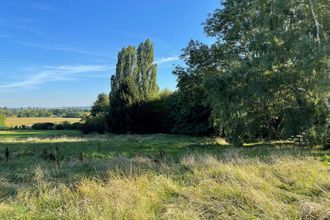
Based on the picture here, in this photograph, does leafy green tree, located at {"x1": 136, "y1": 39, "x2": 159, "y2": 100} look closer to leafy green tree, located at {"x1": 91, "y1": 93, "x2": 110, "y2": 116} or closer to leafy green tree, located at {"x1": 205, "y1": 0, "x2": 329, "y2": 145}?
leafy green tree, located at {"x1": 91, "y1": 93, "x2": 110, "y2": 116}

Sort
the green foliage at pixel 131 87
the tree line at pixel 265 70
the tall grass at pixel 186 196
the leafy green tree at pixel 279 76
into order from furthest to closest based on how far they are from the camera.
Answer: the green foliage at pixel 131 87 → the tree line at pixel 265 70 → the leafy green tree at pixel 279 76 → the tall grass at pixel 186 196

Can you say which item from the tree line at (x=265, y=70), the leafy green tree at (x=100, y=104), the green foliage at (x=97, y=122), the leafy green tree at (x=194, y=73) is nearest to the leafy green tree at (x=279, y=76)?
the tree line at (x=265, y=70)

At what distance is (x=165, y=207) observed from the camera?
5594mm

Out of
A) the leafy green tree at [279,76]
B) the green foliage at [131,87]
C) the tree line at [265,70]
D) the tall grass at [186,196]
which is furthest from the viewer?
the green foliage at [131,87]

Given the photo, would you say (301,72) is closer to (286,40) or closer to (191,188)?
(286,40)

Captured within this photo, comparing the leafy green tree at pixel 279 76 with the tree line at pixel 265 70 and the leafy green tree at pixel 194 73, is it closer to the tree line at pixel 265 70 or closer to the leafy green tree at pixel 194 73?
the tree line at pixel 265 70

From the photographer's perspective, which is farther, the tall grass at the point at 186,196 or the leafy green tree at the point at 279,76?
the leafy green tree at the point at 279,76

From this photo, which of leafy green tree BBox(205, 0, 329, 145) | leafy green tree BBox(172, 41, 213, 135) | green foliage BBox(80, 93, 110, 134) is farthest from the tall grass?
green foliage BBox(80, 93, 110, 134)

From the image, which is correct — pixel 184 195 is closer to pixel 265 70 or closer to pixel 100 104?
pixel 265 70

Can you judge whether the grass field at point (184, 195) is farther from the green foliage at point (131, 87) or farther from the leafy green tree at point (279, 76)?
the green foliage at point (131, 87)

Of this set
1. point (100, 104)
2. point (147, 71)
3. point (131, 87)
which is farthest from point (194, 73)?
point (100, 104)

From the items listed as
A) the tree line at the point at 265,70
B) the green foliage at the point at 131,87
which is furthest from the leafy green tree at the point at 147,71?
the tree line at the point at 265,70

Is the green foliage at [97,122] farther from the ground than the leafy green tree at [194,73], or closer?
closer

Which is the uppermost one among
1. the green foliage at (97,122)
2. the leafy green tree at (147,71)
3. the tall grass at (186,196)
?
the leafy green tree at (147,71)
